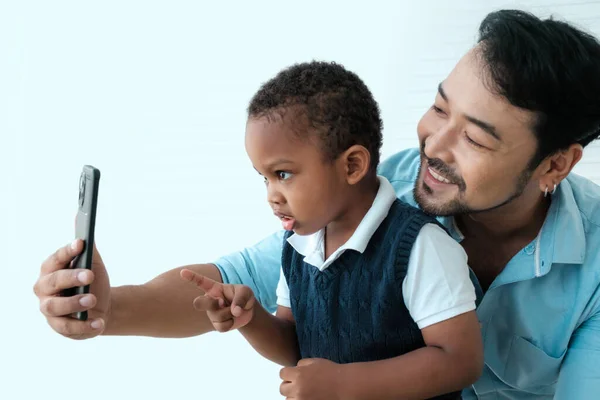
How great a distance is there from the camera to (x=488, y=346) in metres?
1.88

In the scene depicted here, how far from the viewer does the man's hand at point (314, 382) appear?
56.3 inches

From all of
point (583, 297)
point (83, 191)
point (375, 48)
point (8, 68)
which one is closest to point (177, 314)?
point (83, 191)

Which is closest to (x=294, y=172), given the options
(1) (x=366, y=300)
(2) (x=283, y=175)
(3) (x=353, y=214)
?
(2) (x=283, y=175)

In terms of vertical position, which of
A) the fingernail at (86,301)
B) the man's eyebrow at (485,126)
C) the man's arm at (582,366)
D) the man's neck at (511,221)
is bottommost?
the man's arm at (582,366)

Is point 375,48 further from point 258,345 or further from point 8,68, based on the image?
point 258,345

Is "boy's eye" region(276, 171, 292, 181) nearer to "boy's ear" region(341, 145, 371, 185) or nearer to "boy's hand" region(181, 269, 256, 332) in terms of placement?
"boy's ear" region(341, 145, 371, 185)

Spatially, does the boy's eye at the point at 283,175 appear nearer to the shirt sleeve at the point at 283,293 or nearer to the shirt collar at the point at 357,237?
the shirt collar at the point at 357,237

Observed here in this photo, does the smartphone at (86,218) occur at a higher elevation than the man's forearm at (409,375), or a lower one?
higher

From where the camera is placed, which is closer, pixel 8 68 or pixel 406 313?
pixel 406 313

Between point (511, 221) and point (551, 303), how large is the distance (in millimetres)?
197

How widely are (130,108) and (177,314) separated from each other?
5.56 feet

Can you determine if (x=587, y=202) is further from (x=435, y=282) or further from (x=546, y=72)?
(x=435, y=282)

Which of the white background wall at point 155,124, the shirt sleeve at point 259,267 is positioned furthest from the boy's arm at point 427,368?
the white background wall at point 155,124

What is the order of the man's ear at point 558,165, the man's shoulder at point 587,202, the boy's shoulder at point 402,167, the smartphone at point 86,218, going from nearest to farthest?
the smartphone at point 86,218
the man's ear at point 558,165
the man's shoulder at point 587,202
the boy's shoulder at point 402,167
